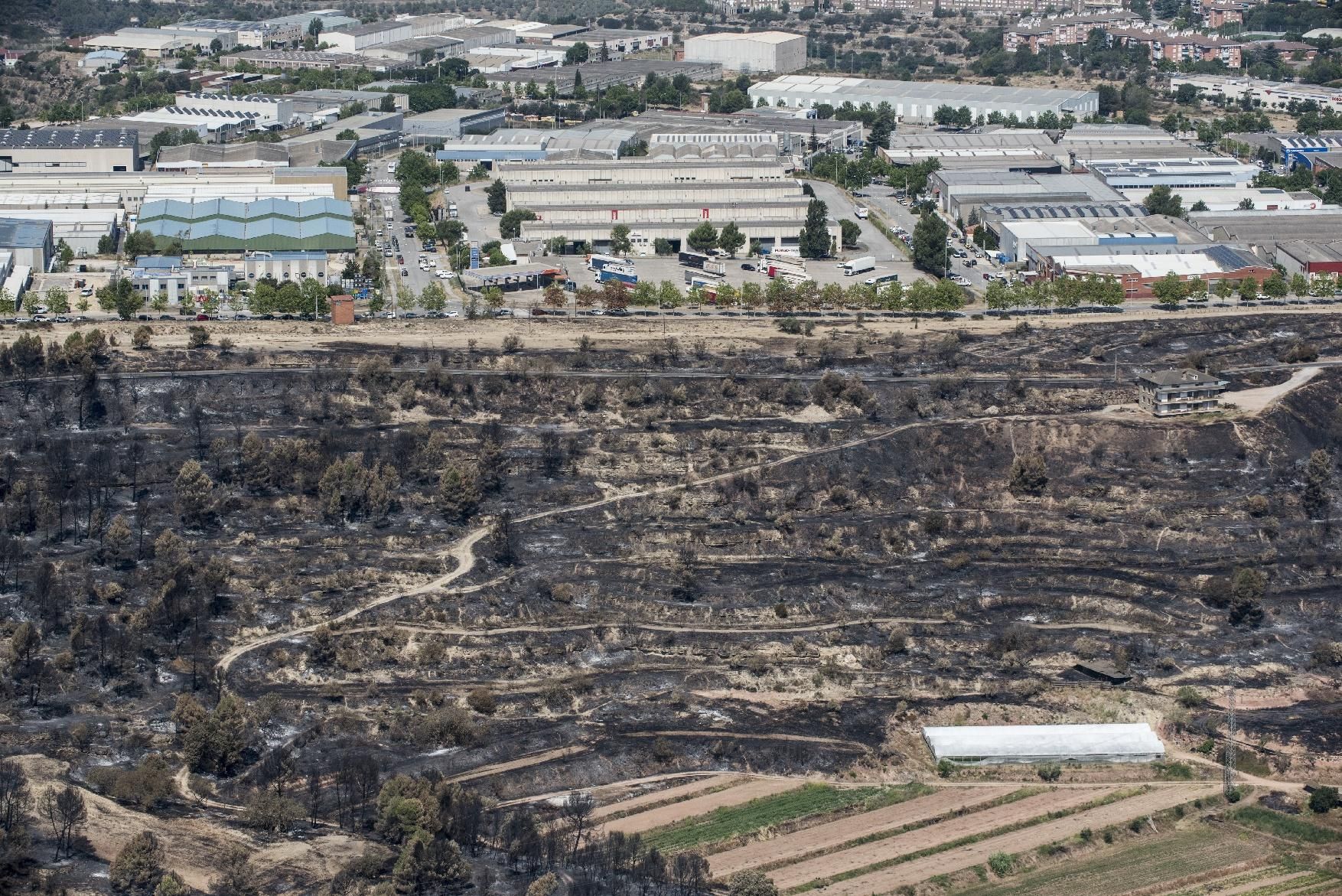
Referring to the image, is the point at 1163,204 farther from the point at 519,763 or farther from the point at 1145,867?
the point at 519,763

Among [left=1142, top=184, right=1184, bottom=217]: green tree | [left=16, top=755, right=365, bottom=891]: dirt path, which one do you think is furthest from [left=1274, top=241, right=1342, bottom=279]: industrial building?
[left=16, top=755, right=365, bottom=891]: dirt path

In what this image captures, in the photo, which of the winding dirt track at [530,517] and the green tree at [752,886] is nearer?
the green tree at [752,886]

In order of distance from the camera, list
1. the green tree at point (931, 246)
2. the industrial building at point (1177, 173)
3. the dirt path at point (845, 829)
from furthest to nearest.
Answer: the industrial building at point (1177, 173) < the green tree at point (931, 246) < the dirt path at point (845, 829)

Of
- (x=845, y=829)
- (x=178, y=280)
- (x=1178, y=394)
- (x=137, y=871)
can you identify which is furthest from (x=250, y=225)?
(x=137, y=871)

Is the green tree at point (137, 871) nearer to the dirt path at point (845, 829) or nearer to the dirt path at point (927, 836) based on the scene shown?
the dirt path at point (845, 829)

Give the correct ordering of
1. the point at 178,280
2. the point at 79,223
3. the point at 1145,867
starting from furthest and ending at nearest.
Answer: the point at 79,223 → the point at 178,280 → the point at 1145,867

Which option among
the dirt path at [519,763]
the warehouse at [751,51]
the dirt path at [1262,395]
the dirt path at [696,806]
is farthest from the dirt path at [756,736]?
the warehouse at [751,51]
